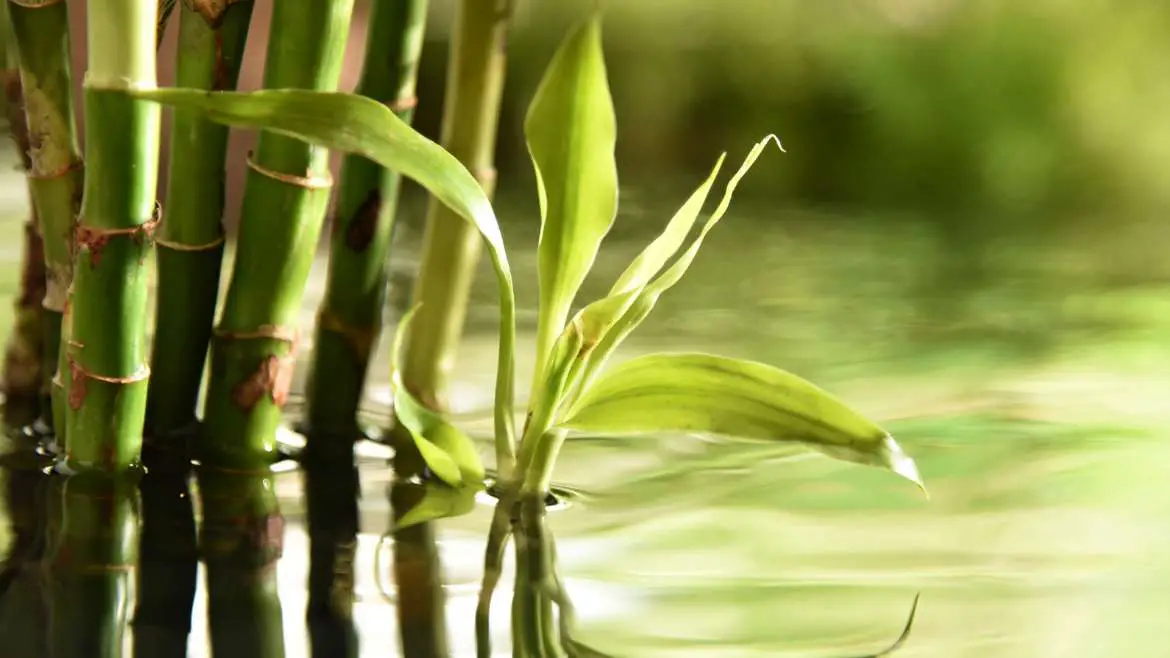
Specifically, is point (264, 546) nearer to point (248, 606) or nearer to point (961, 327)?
A: point (248, 606)

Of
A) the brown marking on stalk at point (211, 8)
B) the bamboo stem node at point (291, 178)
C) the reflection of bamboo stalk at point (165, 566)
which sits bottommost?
the reflection of bamboo stalk at point (165, 566)

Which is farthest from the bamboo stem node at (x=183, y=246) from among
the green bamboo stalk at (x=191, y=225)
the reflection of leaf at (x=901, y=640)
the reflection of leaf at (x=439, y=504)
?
the reflection of leaf at (x=901, y=640)

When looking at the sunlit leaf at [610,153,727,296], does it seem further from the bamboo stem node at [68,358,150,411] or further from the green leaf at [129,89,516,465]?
the bamboo stem node at [68,358,150,411]

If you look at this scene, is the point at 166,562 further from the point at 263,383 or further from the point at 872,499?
the point at 872,499

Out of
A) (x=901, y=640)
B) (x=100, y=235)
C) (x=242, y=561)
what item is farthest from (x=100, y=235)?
(x=901, y=640)

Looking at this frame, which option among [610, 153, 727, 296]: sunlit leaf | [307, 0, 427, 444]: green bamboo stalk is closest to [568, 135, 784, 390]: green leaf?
[610, 153, 727, 296]: sunlit leaf

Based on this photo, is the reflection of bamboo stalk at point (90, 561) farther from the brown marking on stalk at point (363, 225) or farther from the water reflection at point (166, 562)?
the brown marking on stalk at point (363, 225)

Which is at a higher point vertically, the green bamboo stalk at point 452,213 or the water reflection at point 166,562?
the green bamboo stalk at point 452,213
